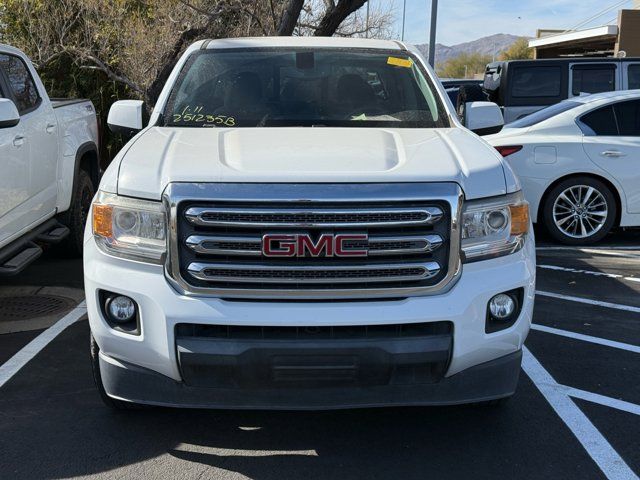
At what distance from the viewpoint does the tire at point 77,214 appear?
7020mm

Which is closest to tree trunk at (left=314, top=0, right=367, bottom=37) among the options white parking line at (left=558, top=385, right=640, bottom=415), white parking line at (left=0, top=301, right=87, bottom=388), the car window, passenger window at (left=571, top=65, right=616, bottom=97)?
passenger window at (left=571, top=65, right=616, bottom=97)

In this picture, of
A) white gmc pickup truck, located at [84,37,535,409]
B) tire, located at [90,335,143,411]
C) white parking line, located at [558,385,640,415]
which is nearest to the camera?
white gmc pickup truck, located at [84,37,535,409]

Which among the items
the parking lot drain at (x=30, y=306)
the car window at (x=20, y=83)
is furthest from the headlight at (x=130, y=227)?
the car window at (x=20, y=83)

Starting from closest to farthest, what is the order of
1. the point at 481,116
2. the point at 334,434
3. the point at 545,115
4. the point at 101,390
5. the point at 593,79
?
the point at 101,390 → the point at 334,434 → the point at 481,116 → the point at 545,115 → the point at 593,79

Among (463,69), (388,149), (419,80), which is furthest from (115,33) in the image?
(463,69)

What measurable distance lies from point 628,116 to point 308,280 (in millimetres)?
6473

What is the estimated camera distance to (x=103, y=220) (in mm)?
3301

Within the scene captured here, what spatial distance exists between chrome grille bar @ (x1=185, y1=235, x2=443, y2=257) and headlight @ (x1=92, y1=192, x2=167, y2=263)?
158mm

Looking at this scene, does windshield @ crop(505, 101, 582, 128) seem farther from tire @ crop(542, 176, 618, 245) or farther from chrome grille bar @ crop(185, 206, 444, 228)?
chrome grille bar @ crop(185, 206, 444, 228)

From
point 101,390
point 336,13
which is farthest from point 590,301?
point 336,13

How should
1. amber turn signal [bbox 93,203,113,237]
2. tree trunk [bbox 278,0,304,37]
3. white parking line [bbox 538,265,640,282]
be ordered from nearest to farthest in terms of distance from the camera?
1. amber turn signal [bbox 93,203,113,237]
2. white parking line [bbox 538,265,640,282]
3. tree trunk [bbox 278,0,304,37]

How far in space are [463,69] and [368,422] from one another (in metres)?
102

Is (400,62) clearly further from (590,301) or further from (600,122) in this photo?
(600,122)

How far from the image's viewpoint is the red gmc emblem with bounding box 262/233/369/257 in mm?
3088
